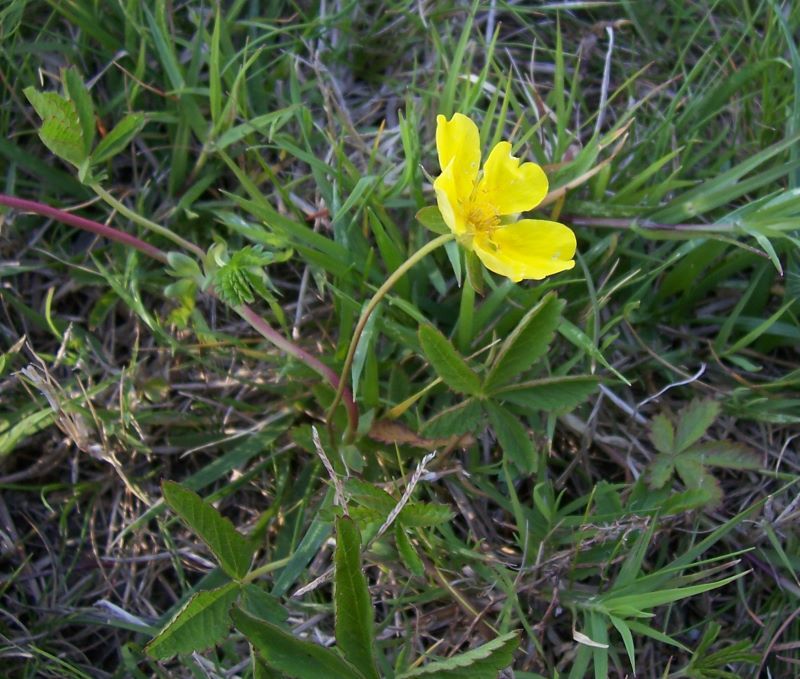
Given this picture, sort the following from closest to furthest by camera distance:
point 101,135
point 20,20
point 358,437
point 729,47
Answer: point 358,437
point 20,20
point 101,135
point 729,47

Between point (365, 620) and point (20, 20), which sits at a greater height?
point (20, 20)

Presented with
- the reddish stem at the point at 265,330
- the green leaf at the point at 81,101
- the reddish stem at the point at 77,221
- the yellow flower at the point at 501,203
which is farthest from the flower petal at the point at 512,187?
the green leaf at the point at 81,101

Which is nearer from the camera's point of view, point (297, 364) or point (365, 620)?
point (365, 620)

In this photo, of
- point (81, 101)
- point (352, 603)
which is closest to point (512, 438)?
point (352, 603)

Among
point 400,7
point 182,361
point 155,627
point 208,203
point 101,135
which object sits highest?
point 400,7

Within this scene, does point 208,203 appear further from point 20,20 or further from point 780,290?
point 780,290

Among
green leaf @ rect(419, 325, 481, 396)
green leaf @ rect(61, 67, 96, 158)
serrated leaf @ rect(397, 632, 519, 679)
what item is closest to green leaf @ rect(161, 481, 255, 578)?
serrated leaf @ rect(397, 632, 519, 679)

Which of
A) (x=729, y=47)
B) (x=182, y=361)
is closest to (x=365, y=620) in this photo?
(x=182, y=361)

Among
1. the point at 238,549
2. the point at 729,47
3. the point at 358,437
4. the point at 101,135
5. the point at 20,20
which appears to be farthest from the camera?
the point at 729,47
